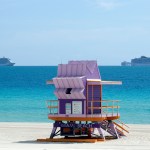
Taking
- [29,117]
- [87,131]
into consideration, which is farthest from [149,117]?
[87,131]

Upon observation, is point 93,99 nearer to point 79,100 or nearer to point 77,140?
point 79,100

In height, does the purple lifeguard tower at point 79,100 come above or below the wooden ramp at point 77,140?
above

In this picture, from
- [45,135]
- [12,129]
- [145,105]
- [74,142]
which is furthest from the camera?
[145,105]

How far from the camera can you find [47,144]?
29.7m

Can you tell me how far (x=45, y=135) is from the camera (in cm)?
3447

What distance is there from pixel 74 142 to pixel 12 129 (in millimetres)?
8179

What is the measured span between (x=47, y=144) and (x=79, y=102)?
2.35 metres

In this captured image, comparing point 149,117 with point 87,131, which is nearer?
point 87,131

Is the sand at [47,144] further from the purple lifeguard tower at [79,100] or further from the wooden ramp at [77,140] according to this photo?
the purple lifeguard tower at [79,100]

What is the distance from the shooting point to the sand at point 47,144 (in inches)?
1116

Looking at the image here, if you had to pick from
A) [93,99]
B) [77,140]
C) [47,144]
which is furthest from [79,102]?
[47,144]

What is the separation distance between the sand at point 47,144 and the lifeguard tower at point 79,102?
1087mm

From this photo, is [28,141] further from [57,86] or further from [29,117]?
[29,117]

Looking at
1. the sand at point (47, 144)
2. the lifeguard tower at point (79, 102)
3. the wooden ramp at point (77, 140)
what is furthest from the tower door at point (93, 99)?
the sand at point (47, 144)
